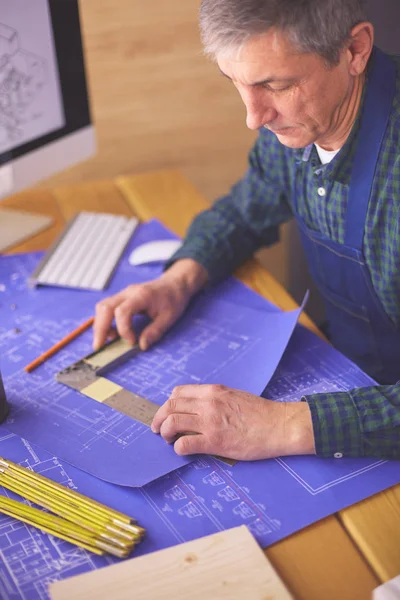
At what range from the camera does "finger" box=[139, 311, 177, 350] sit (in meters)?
1.21

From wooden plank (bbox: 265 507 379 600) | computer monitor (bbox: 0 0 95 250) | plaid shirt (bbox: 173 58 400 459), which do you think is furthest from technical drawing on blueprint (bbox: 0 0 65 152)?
wooden plank (bbox: 265 507 379 600)

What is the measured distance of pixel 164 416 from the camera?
101cm

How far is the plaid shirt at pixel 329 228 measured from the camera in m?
0.97

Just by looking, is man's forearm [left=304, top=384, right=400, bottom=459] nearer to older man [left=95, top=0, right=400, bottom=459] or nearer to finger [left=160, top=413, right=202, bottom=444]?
older man [left=95, top=0, right=400, bottom=459]

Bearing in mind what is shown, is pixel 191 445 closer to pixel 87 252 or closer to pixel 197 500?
pixel 197 500

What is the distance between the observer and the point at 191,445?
0.96m

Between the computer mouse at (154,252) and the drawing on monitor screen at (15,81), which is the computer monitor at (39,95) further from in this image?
the computer mouse at (154,252)

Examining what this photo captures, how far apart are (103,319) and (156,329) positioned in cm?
9

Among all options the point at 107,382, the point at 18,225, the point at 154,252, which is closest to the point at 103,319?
the point at 107,382

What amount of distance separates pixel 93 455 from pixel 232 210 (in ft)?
2.28

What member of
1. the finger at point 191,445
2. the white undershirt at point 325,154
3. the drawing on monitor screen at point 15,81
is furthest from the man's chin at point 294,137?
the drawing on monitor screen at point 15,81

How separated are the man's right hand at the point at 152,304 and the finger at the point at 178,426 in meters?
0.24

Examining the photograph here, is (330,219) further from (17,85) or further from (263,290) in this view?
(17,85)

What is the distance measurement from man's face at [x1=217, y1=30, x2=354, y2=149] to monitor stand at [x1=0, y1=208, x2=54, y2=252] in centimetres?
70
